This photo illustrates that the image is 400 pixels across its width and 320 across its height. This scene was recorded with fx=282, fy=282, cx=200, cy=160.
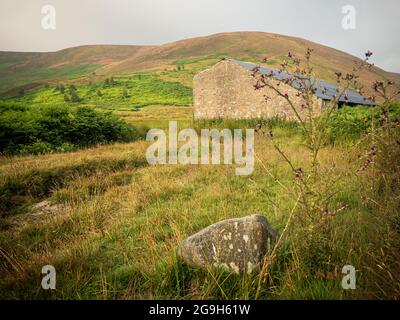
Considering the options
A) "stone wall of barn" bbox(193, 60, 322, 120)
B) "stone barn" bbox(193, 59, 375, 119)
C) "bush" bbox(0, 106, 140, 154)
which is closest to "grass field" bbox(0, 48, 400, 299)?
"bush" bbox(0, 106, 140, 154)

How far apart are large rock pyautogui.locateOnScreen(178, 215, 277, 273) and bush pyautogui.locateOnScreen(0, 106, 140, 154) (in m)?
12.8

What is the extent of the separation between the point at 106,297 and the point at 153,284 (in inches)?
18.4

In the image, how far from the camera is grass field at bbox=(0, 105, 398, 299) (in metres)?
2.63

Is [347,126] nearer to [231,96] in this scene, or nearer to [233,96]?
[233,96]

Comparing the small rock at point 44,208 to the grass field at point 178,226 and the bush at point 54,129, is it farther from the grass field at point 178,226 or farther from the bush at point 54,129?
the bush at point 54,129

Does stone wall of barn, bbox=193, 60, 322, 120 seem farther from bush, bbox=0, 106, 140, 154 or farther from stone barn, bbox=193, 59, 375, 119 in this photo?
bush, bbox=0, 106, 140, 154

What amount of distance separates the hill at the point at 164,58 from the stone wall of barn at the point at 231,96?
61864mm

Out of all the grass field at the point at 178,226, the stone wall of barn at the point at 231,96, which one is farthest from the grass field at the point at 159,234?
the stone wall of barn at the point at 231,96

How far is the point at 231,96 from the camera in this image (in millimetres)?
25531

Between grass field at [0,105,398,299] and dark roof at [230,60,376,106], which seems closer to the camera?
grass field at [0,105,398,299]

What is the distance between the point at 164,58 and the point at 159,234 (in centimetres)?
11946

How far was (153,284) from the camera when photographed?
286 centimetres

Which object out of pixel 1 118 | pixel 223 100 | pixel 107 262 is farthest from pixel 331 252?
pixel 223 100
